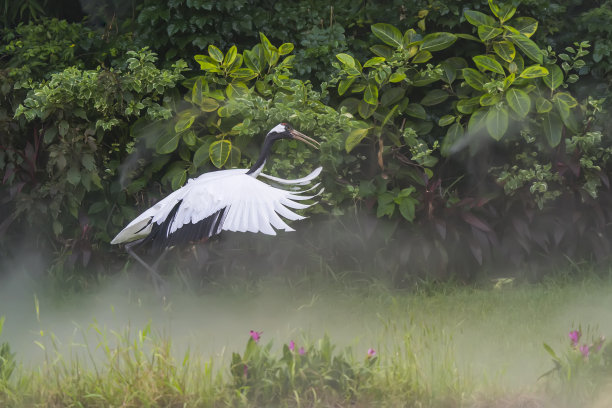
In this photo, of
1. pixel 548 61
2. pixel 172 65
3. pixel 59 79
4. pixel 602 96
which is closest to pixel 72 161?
pixel 59 79

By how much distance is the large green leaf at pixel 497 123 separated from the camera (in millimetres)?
5371

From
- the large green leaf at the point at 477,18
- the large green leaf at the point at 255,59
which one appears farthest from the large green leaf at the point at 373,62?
the large green leaf at the point at 255,59

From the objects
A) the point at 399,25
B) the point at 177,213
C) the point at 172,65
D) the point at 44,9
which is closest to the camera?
the point at 177,213

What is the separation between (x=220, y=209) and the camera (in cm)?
445

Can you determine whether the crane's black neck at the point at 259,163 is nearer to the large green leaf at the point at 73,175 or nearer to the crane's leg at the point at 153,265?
the crane's leg at the point at 153,265

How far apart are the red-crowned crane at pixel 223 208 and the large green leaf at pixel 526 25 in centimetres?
195

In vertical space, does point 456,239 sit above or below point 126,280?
above

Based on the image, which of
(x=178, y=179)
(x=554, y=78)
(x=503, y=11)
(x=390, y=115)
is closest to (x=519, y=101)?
(x=554, y=78)

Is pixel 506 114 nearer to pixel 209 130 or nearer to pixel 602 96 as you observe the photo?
pixel 602 96

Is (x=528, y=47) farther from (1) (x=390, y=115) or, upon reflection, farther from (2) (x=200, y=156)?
(2) (x=200, y=156)

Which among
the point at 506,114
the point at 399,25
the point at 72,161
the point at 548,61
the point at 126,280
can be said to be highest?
the point at 399,25

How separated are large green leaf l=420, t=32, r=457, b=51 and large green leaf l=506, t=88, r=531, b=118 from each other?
1.86ft

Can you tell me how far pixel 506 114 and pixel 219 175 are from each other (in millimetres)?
2033

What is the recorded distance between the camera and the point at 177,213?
15.2ft
